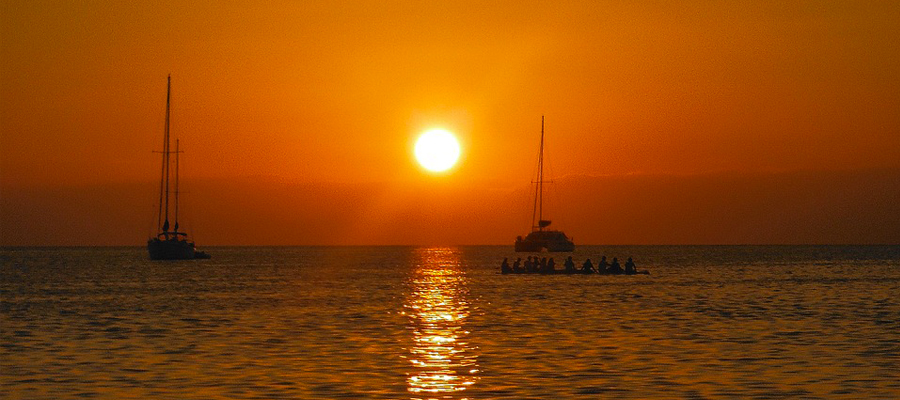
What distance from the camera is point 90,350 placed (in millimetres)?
37000

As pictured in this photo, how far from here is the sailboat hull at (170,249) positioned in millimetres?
145875

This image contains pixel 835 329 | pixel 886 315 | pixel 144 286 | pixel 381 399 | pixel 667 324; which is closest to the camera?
pixel 381 399

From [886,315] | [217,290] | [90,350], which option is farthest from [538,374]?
[217,290]

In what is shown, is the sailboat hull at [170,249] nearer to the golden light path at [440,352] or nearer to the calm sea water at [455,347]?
the calm sea water at [455,347]

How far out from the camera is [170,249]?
146 meters

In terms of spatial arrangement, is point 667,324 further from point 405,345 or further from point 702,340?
point 405,345

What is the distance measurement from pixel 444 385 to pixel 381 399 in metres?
2.46

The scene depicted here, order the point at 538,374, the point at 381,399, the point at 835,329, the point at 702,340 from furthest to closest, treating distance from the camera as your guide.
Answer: the point at 835,329 < the point at 702,340 < the point at 538,374 < the point at 381,399

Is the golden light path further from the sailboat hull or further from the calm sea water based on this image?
the sailboat hull

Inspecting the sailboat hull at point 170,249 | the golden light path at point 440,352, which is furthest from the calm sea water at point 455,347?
the sailboat hull at point 170,249

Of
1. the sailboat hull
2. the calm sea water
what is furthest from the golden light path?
the sailboat hull

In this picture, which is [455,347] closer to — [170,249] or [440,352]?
[440,352]

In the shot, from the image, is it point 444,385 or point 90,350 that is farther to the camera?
point 90,350

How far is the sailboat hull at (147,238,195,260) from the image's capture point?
14588 cm
